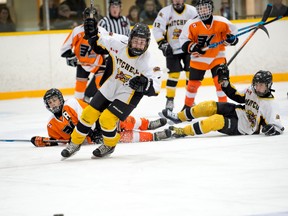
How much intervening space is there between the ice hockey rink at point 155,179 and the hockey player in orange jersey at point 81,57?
5.74ft

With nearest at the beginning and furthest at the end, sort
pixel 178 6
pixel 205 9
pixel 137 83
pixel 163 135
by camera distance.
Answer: pixel 137 83 < pixel 163 135 < pixel 205 9 < pixel 178 6

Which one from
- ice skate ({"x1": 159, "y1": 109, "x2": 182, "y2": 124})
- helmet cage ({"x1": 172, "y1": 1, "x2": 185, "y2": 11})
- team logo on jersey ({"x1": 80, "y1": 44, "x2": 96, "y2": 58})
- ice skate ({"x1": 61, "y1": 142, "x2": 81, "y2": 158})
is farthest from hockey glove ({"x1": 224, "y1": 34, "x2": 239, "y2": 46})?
ice skate ({"x1": 61, "y1": 142, "x2": 81, "y2": 158})

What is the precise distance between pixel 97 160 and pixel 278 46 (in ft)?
22.6

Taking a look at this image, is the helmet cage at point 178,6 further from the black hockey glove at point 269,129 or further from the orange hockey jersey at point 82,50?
the black hockey glove at point 269,129

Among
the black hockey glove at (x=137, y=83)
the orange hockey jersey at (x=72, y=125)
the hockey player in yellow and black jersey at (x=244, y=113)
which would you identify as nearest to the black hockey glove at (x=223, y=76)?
the hockey player in yellow and black jersey at (x=244, y=113)

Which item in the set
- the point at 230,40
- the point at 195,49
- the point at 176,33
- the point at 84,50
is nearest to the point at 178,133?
the point at 195,49

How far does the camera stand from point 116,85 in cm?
574

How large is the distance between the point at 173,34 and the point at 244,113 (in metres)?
2.63

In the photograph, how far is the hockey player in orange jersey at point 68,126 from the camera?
6.39 metres

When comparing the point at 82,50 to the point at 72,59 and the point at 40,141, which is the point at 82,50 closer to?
the point at 72,59

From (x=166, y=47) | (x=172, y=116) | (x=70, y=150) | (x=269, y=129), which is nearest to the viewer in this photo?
(x=70, y=150)

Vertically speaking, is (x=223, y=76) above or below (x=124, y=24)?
below

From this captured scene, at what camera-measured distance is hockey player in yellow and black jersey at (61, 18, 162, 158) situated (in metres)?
5.61

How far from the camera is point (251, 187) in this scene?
14.1 ft
